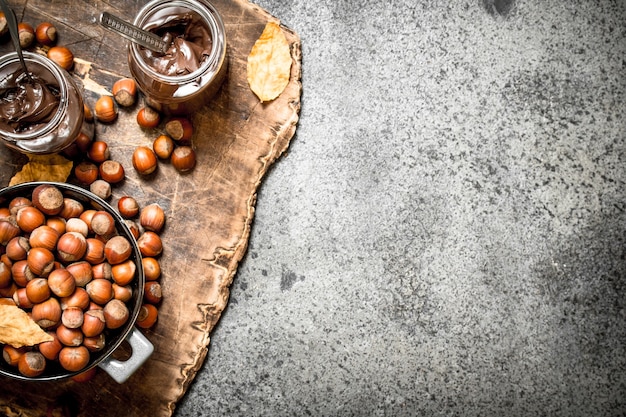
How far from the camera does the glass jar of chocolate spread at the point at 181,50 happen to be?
1.41 meters

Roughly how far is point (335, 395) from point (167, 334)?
61 cm

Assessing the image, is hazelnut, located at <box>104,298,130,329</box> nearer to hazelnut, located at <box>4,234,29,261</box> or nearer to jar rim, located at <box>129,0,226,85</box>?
hazelnut, located at <box>4,234,29,261</box>

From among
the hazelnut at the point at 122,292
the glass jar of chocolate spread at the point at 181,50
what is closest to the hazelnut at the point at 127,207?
the hazelnut at the point at 122,292

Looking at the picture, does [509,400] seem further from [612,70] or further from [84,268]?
[84,268]

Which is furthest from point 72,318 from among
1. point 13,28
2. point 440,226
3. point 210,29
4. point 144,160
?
point 440,226

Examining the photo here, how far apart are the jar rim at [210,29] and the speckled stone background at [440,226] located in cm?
39

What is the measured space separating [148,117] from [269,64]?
15.7 inches

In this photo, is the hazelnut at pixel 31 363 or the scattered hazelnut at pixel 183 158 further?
the scattered hazelnut at pixel 183 158

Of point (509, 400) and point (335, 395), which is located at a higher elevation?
point (509, 400)

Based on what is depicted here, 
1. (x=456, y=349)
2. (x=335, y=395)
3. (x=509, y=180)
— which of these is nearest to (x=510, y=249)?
(x=509, y=180)

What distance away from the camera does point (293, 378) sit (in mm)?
1749

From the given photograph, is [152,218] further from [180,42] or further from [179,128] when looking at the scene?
[180,42]

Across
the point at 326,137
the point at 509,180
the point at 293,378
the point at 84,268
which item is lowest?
the point at 293,378

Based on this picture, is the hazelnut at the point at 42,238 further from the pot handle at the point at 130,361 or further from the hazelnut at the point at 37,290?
the pot handle at the point at 130,361
